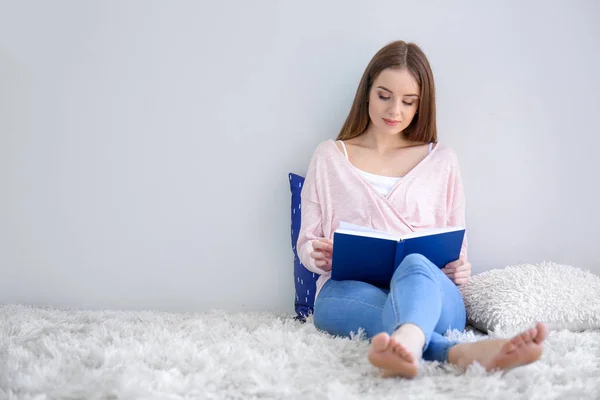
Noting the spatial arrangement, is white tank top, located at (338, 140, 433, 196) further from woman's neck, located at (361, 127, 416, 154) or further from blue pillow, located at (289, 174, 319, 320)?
blue pillow, located at (289, 174, 319, 320)

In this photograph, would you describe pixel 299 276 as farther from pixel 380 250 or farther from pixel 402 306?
pixel 402 306

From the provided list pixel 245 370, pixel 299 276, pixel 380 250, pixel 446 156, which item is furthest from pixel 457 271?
pixel 245 370

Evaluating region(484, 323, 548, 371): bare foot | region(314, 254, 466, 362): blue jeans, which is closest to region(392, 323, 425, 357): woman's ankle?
region(314, 254, 466, 362): blue jeans

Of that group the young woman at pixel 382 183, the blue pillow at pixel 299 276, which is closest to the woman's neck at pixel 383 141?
the young woman at pixel 382 183

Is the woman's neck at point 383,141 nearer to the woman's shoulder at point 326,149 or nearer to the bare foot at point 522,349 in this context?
the woman's shoulder at point 326,149

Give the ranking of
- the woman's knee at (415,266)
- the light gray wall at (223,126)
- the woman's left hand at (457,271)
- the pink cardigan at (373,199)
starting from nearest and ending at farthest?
the woman's knee at (415,266) < the woman's left hand at (457,271) < the pink cardigan at (373,199) < the light gray wall at (223,126)

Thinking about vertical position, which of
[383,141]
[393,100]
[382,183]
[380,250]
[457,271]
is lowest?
[457,271]

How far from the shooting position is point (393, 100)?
72.0 inches

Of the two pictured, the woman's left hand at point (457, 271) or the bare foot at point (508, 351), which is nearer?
the bare foot at point (508, 351)

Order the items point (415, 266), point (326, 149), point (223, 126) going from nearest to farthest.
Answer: point (415, 266) < point (326, 149) < point (223, 126)

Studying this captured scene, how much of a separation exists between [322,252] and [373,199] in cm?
25

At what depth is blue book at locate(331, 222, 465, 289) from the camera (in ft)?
4.78

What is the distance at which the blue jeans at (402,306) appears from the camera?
49.3 inches

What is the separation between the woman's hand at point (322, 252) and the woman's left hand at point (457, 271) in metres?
0.32
